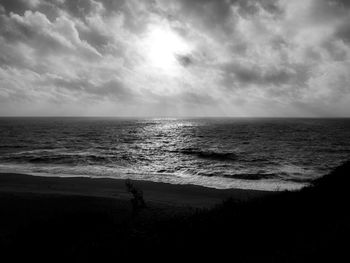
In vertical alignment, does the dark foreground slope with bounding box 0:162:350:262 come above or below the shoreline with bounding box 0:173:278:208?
above

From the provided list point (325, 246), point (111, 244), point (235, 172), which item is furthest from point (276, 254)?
point (235, 172)

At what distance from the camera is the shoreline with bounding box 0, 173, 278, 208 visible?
52.3 ft

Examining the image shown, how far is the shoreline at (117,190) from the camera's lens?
52.3 feet

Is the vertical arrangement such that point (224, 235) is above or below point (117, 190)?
above

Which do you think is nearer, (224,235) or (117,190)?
(224,235)

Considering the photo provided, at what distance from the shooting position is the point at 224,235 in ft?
20.2

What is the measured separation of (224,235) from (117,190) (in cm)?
1288

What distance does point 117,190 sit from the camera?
17.9 meters

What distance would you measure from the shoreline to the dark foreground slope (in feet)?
22.4

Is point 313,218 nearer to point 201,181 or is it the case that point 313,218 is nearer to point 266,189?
point 266,189

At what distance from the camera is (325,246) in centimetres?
477

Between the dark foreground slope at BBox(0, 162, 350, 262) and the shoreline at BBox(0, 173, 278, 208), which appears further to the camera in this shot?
the shoreline at BBox(0, 173, 278, 208)

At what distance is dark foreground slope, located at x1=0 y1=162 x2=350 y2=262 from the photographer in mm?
5324

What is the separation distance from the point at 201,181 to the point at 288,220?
51.1 feet
